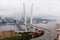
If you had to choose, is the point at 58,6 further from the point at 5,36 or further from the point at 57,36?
the point at 5,36

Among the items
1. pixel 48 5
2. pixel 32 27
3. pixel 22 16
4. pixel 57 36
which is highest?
pixel 48 5

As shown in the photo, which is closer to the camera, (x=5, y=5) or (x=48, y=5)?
(x=5, y=5)

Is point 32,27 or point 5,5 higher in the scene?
point 5,5

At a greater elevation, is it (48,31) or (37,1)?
(37,1)

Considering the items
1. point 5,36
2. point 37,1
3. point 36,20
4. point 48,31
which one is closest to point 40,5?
point 37,1

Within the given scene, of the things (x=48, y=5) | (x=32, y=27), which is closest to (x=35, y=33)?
(x=32, y=27)

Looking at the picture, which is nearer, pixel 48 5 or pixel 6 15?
pixel 6 15

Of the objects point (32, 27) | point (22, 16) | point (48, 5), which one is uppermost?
point (48, 5)

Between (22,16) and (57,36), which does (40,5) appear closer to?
(22,16)

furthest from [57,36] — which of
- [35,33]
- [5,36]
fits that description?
[5,36]
